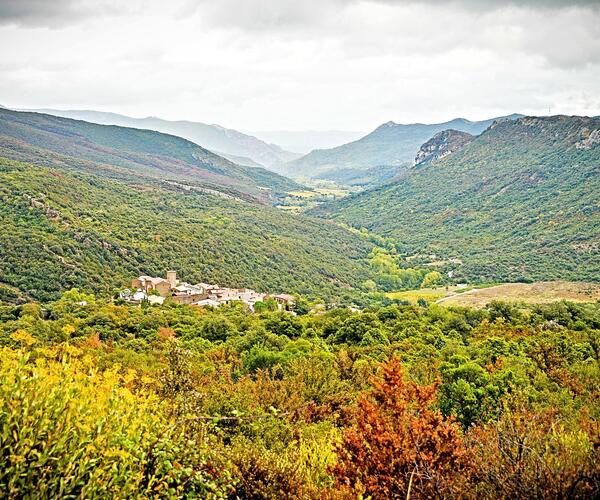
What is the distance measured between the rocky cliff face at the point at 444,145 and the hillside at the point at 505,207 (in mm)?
14457

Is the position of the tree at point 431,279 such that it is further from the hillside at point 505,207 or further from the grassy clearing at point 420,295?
the hillside at point 505,207

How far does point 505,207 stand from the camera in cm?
10262

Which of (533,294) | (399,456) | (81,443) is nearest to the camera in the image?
(81,443)

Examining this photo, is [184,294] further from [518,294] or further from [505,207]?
[505,207]

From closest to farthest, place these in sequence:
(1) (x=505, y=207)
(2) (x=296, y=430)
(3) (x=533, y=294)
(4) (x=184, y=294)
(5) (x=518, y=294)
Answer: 1. (2) (x=296, y=430)
2. (4) (x=184, y=294)
3. (3) (x=533, y=294)
4. (5) (x=518, y=294)
5. (1) (x=505, y=207)

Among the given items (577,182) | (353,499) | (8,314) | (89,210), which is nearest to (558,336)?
(353,499)

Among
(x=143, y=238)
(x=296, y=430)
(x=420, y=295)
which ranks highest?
(x=296, y=430)

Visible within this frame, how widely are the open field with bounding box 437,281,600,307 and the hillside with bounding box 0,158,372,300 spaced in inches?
627

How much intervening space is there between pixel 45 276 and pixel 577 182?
94062 millimetres

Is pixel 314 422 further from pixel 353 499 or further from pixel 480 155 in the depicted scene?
pixel 480 155

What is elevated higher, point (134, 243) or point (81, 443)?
point (81, 443)

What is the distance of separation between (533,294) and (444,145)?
118 m

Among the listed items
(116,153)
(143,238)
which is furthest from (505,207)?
(116,153)

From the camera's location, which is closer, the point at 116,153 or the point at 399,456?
the point at 399,456
